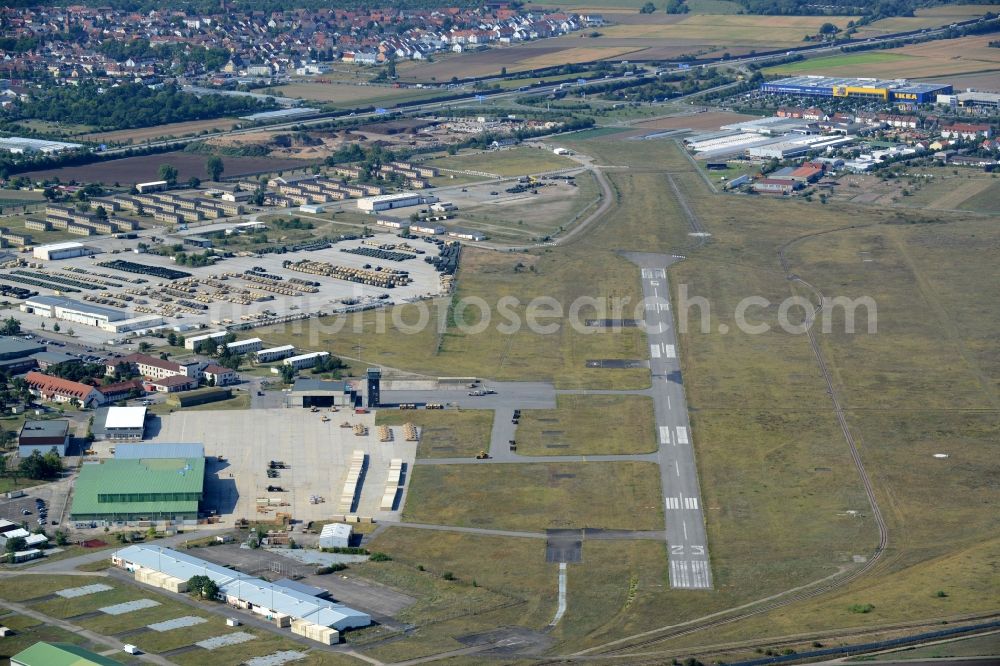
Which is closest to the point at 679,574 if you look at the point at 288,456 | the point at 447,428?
the point at 447,428

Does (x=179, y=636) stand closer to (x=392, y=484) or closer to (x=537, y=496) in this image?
(x=392, y=484)

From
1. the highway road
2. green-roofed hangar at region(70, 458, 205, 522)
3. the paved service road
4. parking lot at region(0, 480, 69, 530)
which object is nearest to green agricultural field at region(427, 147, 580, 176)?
the highway road

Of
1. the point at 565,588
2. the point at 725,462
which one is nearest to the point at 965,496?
the point at 725,462

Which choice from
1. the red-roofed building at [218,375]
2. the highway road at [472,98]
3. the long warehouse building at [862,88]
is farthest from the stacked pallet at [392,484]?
the long warehouse building at [862,88]

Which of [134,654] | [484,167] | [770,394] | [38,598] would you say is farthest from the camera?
[484,167]

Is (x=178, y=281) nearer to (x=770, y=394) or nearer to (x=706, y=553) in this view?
(x=770, y=394)

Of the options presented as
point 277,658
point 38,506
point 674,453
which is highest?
point 38,506
